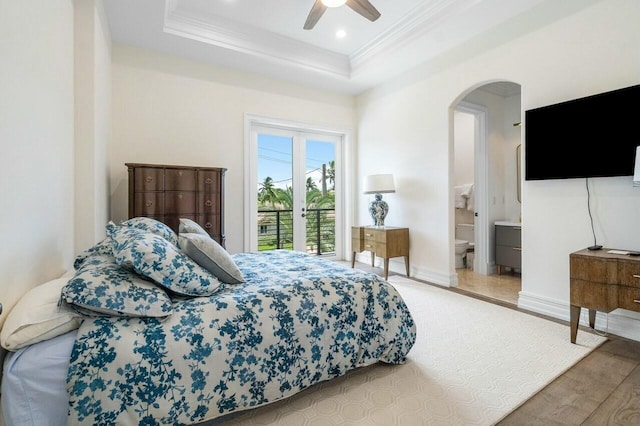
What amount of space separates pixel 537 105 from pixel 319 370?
303 centimetres

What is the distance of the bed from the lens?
3.73ft

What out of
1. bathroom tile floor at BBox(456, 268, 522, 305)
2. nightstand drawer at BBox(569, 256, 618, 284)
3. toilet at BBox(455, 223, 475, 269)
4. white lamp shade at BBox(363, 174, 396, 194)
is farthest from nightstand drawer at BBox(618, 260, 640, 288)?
toilet at BBox(455, 223, 475, 269)

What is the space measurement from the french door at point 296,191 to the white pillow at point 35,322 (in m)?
3.09

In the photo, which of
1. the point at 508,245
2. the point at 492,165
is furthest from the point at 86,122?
the point at 508,245

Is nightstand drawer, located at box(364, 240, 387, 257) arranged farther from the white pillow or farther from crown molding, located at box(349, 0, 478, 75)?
the white pillow

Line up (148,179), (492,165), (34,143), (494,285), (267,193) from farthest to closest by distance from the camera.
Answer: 1. (267,193)
2. (492,165)
3. (494,285)
4. (148,179)
5. (34,143)

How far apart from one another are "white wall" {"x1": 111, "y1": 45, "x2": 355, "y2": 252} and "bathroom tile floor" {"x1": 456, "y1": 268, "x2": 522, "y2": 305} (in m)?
3.07

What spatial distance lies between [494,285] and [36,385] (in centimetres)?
427

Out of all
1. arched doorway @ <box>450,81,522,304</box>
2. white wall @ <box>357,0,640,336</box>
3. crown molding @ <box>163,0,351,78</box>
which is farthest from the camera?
arched doorway @ <box>450,81,522,304</box>

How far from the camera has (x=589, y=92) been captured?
2.56 meters

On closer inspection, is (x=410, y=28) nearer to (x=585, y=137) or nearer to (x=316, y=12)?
(x=316, y=12)

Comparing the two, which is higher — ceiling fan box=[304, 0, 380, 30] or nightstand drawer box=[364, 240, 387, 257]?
ceiling fan box=[304, 0, 380, 30]

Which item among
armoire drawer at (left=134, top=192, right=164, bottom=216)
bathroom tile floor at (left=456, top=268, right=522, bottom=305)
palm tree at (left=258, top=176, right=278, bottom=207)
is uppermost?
palm tree at (left=258, top=176, right=278, bottom=207)

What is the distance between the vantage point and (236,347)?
4.61ft
